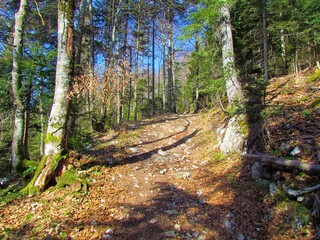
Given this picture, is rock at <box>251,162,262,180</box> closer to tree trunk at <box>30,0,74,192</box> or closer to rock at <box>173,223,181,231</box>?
rock at <box>173,223,181,231</box>

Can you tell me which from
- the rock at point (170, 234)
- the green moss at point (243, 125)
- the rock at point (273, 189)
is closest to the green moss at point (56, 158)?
the rock at point (170, 234)

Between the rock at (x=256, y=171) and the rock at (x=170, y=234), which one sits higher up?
the rock at (x=256, y=171)

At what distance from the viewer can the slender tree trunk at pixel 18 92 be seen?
6141mm

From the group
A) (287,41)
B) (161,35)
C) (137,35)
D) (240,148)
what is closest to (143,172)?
(240,148)

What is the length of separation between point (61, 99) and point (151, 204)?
3.33 metres

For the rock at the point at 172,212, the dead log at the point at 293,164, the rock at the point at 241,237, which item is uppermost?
the dead log at the point at 293,164

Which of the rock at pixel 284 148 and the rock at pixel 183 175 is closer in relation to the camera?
the rock at pixel 284 148

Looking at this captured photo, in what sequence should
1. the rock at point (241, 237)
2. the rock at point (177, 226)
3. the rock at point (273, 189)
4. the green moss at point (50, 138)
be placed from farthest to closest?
the green moss at point (50, 138) < the rock at point (273, 189) < the rock at point (177, 226) < the rock at point (241, 237)

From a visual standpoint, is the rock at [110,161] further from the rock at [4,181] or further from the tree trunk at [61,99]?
the rock at [4,181]

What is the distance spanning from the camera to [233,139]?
20.1 ft

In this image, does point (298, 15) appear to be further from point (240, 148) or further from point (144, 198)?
point (144, 198)

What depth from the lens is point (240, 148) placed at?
577 centimetres

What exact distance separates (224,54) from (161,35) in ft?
48.2

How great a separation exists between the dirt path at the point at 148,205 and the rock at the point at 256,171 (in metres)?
0.20
